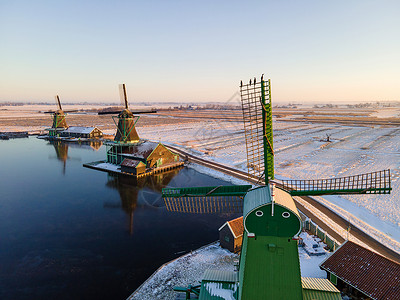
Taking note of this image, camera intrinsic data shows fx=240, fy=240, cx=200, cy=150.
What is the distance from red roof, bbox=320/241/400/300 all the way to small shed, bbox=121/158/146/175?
32.4 m

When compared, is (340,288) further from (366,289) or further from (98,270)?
(98,270)

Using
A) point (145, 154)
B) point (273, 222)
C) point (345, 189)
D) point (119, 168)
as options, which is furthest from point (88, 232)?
point (345, 189)

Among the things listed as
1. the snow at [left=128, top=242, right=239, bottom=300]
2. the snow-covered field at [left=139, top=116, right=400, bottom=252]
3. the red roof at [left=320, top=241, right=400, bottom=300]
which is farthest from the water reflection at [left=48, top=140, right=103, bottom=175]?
the red roof at [left=320, top=241, right=400, bottom=300]

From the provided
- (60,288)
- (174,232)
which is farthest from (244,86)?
(60,288)

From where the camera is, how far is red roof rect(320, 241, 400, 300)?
567 inches

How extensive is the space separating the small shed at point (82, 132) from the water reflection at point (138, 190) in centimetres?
4405

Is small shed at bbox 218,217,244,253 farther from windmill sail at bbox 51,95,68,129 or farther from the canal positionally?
windmill sail at bbox 51,95,68,129

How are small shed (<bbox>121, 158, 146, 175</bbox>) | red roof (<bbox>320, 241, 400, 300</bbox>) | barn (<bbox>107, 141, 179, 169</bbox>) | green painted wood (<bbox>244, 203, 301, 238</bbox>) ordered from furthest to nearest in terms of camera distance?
barn (<bbox>107, 141, 179, 169</bbox>) → small shed (<bbox>121, 158, 146, 175</bbox>) → red roof (<bbox>320, 241, 400, 300</bbox>) → green painted wood (<bbox>244, 203, 301, 238</bbox>)

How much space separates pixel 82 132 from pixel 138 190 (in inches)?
2205

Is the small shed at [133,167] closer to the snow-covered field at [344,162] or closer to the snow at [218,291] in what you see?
the snow-covered field at [344,162]

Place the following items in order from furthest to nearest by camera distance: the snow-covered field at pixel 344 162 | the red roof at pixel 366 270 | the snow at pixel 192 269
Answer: the snow-covered field at pixel 344 162, the snow at pixel 192 269, the red roof at pixel 366 270

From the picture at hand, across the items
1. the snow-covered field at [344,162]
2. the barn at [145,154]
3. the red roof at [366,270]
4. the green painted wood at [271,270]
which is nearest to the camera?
the green painted wood at [271,270]

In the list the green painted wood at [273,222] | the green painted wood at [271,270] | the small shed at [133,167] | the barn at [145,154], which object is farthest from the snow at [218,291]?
the barn at [145,154]

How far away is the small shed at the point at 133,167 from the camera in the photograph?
4238cm
